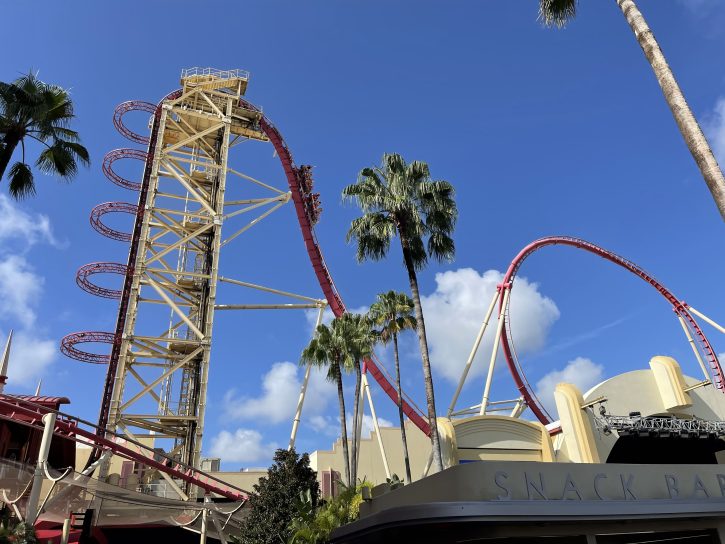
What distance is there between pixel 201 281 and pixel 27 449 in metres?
12.2

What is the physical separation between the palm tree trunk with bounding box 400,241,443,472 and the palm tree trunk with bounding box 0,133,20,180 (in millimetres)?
13306

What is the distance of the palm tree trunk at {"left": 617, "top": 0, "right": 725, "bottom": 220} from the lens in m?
10.5

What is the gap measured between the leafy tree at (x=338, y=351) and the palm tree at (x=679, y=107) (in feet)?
63.7

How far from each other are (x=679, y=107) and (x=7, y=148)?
16.6 metres

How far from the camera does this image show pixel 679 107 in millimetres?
11445

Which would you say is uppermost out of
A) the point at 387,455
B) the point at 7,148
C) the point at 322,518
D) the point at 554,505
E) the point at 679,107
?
the point at 7,148

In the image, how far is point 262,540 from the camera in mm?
18938

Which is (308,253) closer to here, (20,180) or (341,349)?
(341,349)

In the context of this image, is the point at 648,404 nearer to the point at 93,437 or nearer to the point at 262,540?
the point at 262,540

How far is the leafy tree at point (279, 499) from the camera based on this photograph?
747 inches

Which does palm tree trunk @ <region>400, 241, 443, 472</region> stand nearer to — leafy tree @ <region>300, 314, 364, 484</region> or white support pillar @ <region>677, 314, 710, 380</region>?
leafy tree @ <region>300, 314, 364, 484</region>

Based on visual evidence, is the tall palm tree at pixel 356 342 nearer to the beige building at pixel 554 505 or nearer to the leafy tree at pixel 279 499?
the leafy tree at pixel 279 499

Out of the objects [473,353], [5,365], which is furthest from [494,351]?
[5,365]

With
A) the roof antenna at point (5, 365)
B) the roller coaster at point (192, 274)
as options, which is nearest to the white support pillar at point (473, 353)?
the roller coaster at point (192, 274)
